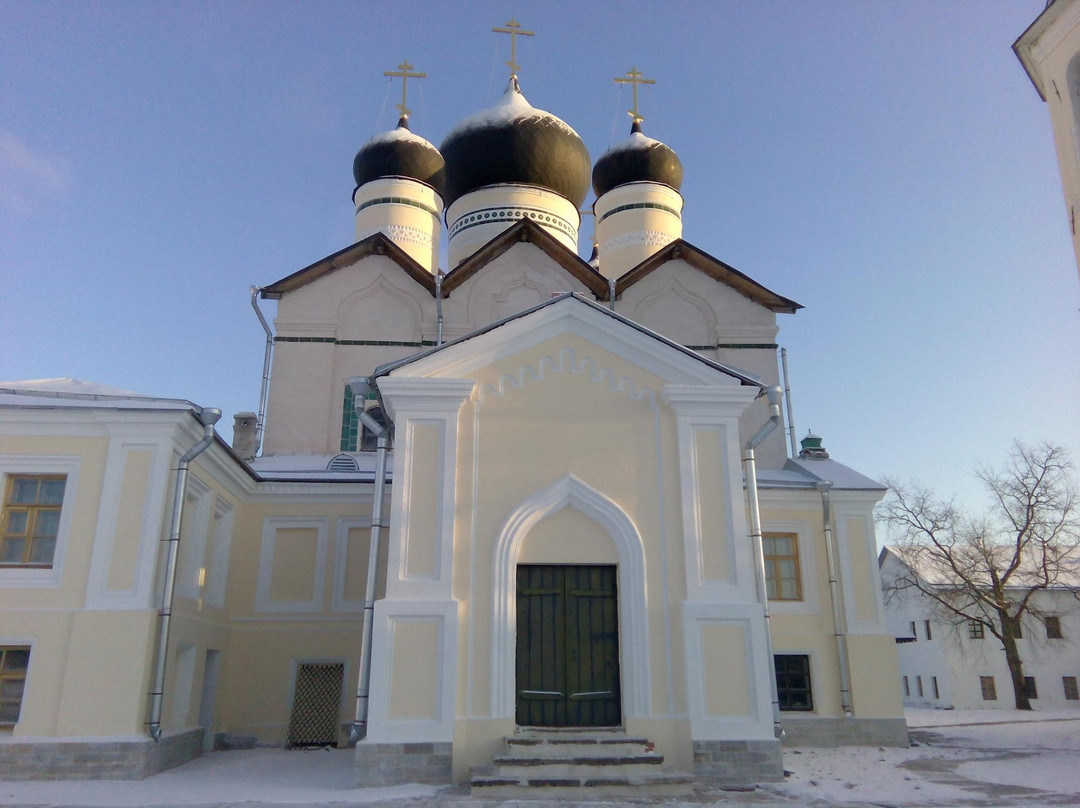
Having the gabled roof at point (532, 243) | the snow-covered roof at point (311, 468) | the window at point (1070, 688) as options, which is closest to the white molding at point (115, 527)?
the snow-covered roof at point (311, 468)

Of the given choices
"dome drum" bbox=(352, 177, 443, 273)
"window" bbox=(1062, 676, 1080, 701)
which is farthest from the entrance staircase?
"window" bbox=(1062, 676, 1080, 701)

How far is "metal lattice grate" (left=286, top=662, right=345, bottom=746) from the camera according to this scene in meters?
12.2

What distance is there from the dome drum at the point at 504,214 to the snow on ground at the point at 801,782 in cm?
1073

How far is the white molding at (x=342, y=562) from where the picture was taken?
40.9 ft

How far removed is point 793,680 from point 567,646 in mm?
5374

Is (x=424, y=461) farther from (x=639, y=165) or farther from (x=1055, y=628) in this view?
(x=1055, y=628)

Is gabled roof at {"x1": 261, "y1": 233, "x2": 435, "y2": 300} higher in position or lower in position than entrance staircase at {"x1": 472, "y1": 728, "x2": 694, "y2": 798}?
higher

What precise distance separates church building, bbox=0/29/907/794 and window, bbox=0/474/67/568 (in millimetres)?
28

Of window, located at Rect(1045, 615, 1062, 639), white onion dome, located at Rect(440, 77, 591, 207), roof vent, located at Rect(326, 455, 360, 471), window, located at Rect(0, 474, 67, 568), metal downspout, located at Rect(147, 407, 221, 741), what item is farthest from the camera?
window, located at Rect(1045, 615, 1062, 639)

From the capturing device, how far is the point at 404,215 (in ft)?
63.2

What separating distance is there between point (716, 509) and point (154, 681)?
6221 millimetres

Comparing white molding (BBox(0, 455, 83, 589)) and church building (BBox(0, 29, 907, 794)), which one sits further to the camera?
white molding (BBox(0, 455, 83, 589))

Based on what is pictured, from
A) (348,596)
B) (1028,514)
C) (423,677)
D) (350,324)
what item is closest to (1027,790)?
(423,677)

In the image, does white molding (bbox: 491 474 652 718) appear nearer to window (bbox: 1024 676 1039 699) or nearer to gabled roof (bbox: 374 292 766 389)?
gabled roof (bbox: 374 292 766 389)
